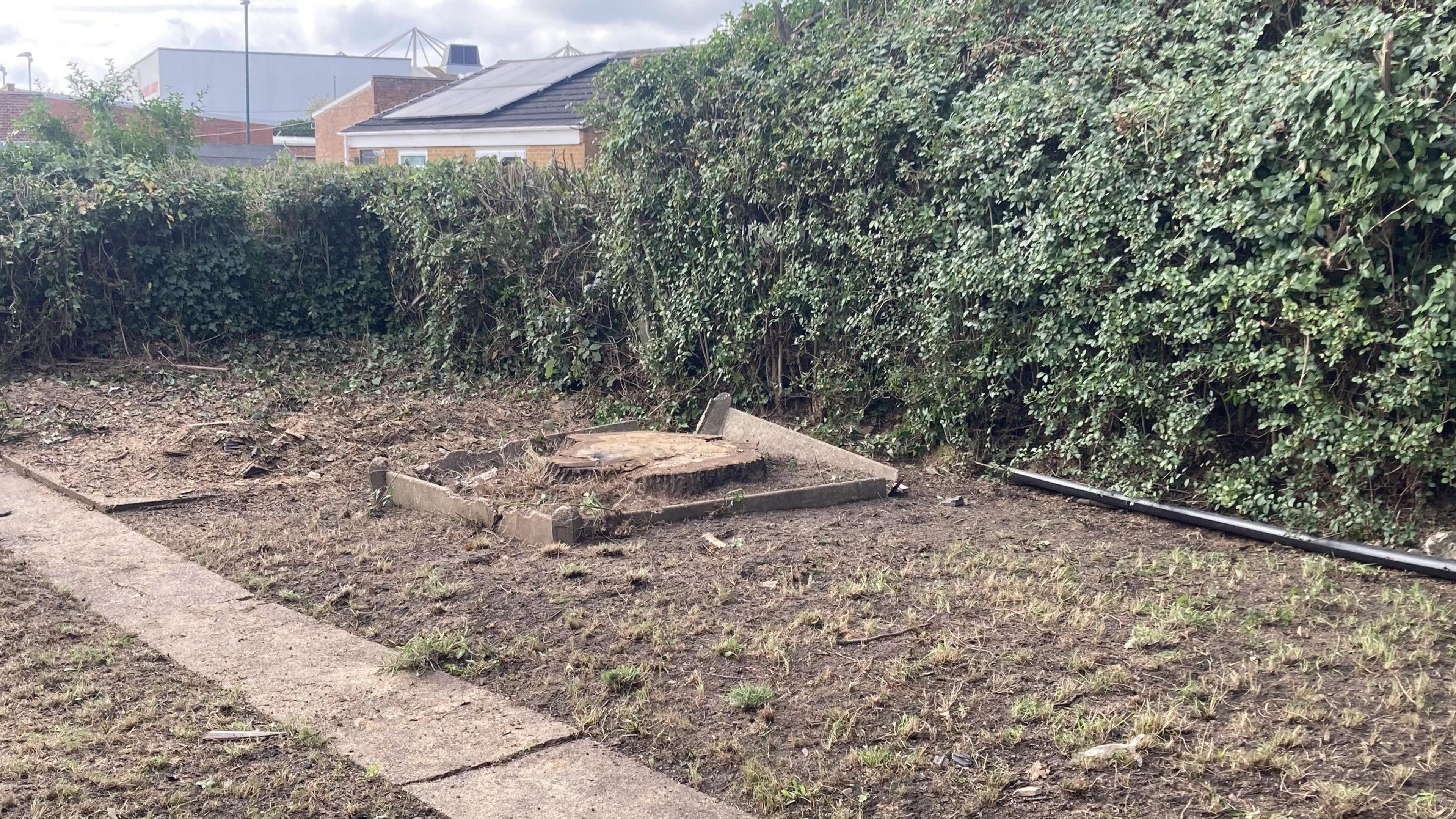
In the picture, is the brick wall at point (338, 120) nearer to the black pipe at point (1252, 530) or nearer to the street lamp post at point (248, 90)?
the street lamp post at point (248, 90)

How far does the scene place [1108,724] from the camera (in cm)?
371

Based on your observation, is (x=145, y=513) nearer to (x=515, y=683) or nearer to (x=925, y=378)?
(x=515, y=683)

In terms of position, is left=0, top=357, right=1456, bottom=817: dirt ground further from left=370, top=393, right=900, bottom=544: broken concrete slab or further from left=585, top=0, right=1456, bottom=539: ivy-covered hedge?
left=585, top=0, right=1456, bottom=539: ivy-covered hedge

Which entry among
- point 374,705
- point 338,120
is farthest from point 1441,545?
point 338,120

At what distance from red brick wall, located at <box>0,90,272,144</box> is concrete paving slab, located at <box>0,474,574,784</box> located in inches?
994

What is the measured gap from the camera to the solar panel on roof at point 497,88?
891 inches

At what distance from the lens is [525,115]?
2120 centimetres

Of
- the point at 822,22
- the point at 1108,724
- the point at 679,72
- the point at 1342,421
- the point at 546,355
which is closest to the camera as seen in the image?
the point at 1108,724

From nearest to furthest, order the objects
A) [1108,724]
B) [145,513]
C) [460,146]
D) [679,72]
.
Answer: [1108,724], [145,513], [679,72], [460,146]

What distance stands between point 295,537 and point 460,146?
17087 millimetres

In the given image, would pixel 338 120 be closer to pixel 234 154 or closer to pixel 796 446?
pixel 234 154

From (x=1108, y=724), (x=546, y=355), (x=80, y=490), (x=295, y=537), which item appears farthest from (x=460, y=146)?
(x=1108, y=724)

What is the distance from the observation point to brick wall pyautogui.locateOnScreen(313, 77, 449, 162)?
37.4 meters

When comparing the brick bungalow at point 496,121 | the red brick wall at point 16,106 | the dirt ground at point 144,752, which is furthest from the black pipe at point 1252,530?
the red brick wall at point 16,106
